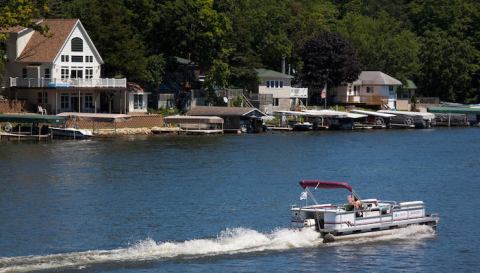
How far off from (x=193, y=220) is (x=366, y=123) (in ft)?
241

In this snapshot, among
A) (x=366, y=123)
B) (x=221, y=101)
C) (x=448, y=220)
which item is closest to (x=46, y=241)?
(x=448, y=220)

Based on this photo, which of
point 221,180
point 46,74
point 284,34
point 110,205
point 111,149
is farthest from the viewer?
point 284,34

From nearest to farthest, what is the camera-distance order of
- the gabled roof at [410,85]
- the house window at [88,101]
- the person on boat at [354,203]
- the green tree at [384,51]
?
the person on boat at [354,203] < the house window at [88,101] < the gabled roof at [410,85] < the green tree at [384,51]

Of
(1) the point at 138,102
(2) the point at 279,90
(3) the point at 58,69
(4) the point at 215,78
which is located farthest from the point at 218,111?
(2) the point at 279,90

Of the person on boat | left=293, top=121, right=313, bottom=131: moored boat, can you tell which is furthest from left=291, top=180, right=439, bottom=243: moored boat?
left=293, top=121, right=313, bottom=131: moored boat

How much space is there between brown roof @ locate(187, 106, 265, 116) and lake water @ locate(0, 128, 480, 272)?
8.12 m

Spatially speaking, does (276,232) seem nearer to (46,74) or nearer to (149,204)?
(149,204)

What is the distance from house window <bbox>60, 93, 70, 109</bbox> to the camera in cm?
10356

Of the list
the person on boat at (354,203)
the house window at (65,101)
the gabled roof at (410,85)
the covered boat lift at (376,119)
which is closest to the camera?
the person on boat at (354,203)

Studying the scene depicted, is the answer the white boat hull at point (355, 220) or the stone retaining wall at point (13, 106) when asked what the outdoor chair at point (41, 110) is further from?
the white boat hull at point (355, 220)

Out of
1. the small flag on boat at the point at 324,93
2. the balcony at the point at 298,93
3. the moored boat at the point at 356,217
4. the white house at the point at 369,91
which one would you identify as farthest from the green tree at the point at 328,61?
the moored boat at the point at 356,217

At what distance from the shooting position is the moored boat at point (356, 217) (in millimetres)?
43000

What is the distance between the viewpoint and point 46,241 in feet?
142

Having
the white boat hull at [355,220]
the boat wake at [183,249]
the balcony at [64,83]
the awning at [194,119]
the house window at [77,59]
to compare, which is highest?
the house window at [77,59]
